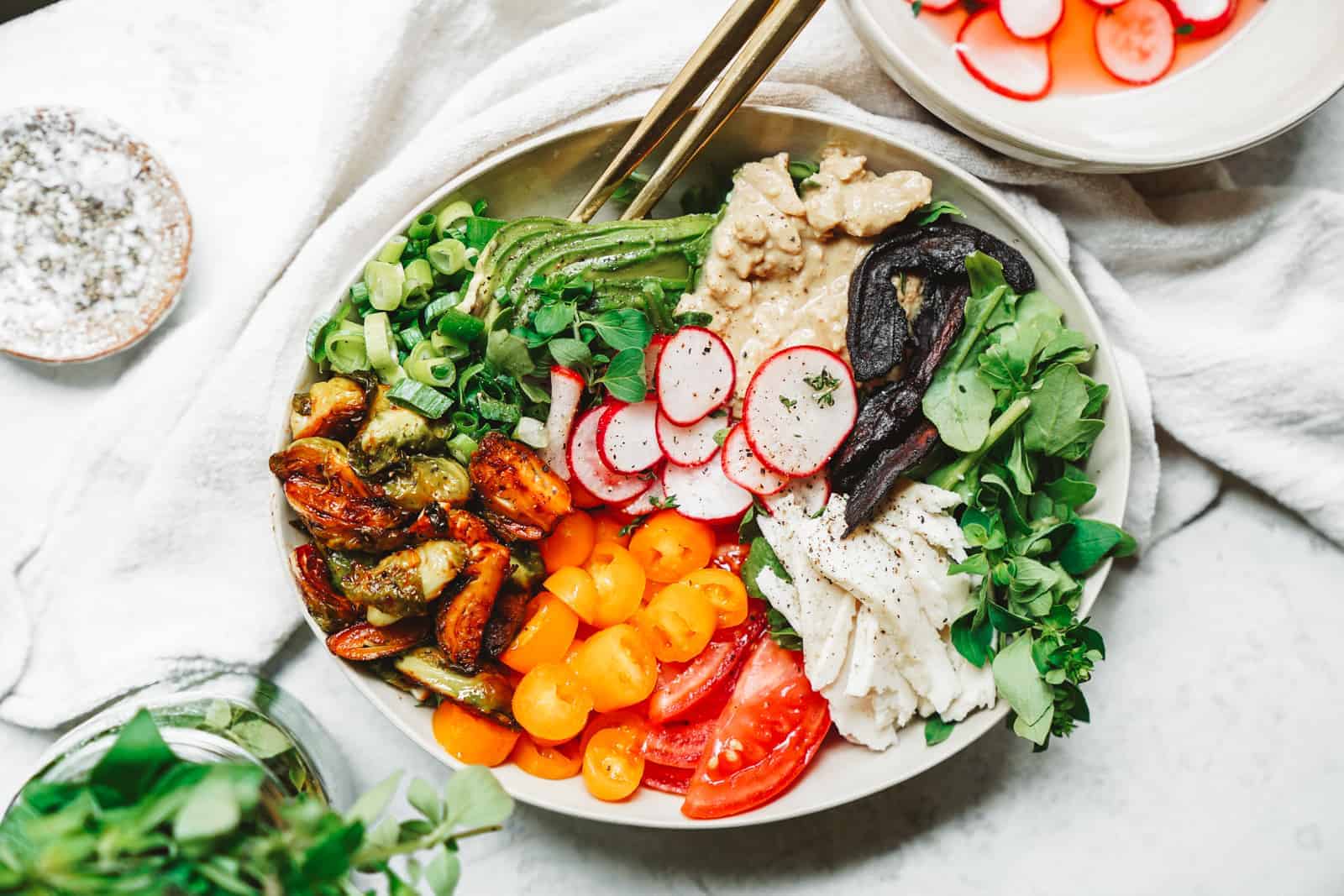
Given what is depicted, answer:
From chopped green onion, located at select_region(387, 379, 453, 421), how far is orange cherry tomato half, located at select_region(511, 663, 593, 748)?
20.3 inches

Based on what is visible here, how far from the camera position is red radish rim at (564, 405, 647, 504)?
6.48ft

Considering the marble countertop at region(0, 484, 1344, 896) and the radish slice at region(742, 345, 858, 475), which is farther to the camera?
the marble countertop at region(0, 484, 1344, 896)

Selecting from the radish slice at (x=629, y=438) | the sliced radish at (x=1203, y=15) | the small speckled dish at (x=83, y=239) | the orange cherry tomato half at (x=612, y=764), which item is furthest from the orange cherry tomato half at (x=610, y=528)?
the sliced radish at (x=1203, y=15)

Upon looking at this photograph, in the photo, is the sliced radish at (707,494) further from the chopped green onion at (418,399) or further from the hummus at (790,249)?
the chopped green onion at (418,399)

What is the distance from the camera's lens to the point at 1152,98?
2.10 m

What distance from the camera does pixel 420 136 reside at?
2.16 metres

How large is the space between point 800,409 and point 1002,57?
2.77ft

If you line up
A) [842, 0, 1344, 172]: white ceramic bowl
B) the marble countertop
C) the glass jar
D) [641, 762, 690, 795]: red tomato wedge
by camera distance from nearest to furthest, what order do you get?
1. the glass jar
2. [842, 0, 1344, 172]: white ceramic bowl
3. [641, 762, 690, 795]: red tomato wedge
4. the marble countertop

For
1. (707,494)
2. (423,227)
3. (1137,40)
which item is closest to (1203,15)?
(1137,40)

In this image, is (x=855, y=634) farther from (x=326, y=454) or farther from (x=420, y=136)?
(x=420, y=136)

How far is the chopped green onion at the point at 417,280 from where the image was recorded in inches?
77.1

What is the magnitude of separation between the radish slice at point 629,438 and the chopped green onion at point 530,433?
0.11 meters

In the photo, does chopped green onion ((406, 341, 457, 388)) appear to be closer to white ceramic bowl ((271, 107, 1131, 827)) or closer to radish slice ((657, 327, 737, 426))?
white ceramic bowl ((271, 107, 1131, 827))

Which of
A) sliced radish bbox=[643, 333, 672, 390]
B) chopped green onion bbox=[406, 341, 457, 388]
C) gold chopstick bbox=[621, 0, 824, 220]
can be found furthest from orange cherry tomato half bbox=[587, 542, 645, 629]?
gold chopstick bbox=[621, 0, 824, 220]
